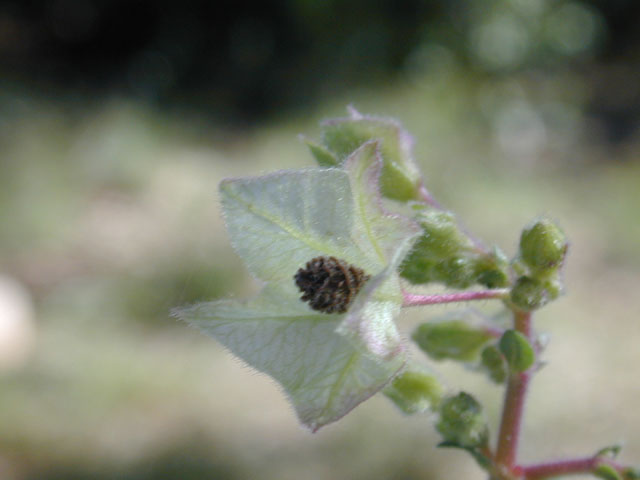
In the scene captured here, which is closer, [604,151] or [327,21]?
[604,151]

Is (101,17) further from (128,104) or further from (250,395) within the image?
(250,395)

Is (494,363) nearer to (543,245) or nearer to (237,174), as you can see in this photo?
(543,245)

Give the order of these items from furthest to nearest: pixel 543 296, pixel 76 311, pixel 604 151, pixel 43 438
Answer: pixel 604 151 → pixel 76 311 → pixel 43 438 → pixel 543 296

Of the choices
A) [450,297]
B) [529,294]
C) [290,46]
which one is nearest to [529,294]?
[529,294]

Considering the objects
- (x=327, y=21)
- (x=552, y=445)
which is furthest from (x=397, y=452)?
(x=327, y=21)

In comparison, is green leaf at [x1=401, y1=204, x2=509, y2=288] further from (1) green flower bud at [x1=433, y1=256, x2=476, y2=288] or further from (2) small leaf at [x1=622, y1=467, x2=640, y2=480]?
(2) small leaf at [x1=622, y1=467, x2=640, y2=480]

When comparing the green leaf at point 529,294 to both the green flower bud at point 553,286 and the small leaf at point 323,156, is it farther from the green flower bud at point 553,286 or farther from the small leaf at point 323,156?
the small leaf at point 323,156

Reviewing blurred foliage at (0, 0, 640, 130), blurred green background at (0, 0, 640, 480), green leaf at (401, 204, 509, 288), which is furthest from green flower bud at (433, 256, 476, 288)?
blurred foliage at (0, 0, 640, 130)
